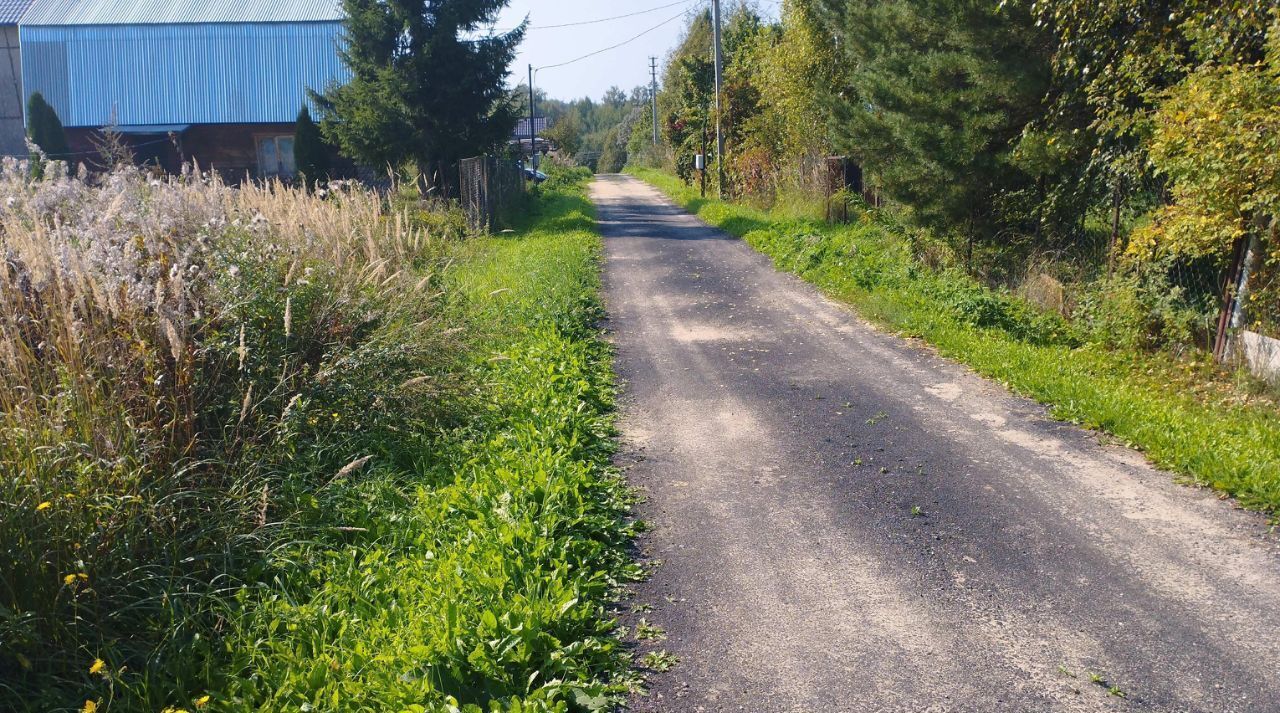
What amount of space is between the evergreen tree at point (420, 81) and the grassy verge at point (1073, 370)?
1047 centimetres

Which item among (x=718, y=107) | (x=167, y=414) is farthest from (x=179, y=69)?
(x=167, y=414)

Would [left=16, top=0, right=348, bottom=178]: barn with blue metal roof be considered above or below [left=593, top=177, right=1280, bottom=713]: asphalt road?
above

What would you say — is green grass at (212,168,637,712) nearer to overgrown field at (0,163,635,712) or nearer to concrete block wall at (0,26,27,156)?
overgrown field at (0,163,635,712)

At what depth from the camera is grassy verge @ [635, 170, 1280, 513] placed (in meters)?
6.28

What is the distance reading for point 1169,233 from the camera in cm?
838

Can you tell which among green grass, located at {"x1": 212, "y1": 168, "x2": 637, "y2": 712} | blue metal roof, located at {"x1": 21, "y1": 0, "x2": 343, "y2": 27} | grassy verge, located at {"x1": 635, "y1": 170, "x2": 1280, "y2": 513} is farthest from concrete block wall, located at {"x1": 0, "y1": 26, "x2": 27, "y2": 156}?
green grass, located at {"x1": 212, "y1": 168, "x2": 637, "y2": 712}

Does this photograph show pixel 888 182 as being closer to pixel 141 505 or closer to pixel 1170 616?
pixel 1170 616

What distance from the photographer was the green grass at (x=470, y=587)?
383cm

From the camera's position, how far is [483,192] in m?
22.5

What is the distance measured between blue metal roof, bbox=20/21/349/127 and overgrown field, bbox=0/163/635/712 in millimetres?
29799

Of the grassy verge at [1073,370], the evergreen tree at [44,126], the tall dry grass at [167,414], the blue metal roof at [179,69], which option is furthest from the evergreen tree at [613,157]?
the tall dry grass at [167,414]

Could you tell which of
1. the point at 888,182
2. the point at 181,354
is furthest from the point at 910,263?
the point at 181,354

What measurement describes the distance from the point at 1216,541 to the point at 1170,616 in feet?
3.54

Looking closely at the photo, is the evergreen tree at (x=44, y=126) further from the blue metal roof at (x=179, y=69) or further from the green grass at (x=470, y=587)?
the green grass at (x=470, y=587)
